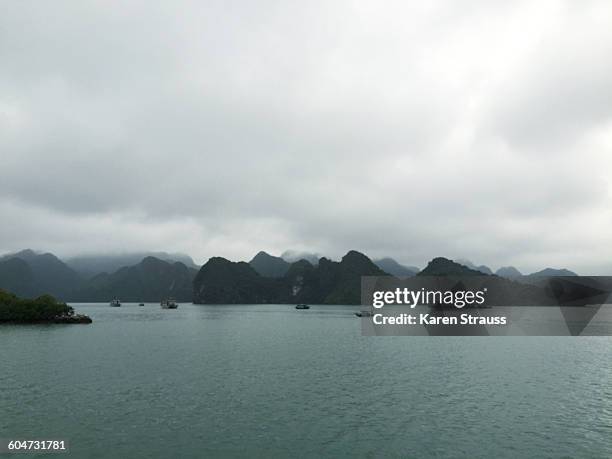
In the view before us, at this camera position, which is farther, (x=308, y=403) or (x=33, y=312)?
(x=33, y=312)

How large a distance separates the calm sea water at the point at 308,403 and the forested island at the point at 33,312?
87.0 metres

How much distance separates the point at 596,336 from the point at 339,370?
335 ft

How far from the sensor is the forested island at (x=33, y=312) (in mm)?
A: 158500

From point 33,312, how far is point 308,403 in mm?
156048

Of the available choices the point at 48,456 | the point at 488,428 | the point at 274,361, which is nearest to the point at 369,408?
the point at 488,428

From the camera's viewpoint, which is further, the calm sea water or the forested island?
the forested island

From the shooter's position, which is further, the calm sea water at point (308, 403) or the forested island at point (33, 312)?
the forested island at point (33, 312)

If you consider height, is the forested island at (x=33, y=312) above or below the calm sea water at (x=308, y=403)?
above

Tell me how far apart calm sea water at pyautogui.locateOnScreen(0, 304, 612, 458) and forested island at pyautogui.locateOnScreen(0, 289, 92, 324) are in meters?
87.0

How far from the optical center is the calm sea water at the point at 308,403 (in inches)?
1277

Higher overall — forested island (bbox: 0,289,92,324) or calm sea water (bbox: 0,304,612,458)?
forested island (bbox: 0,289,92,324)

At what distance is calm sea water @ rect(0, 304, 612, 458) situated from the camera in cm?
3244

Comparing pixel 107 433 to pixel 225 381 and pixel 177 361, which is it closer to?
pixel 225 381

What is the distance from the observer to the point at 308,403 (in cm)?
4441
